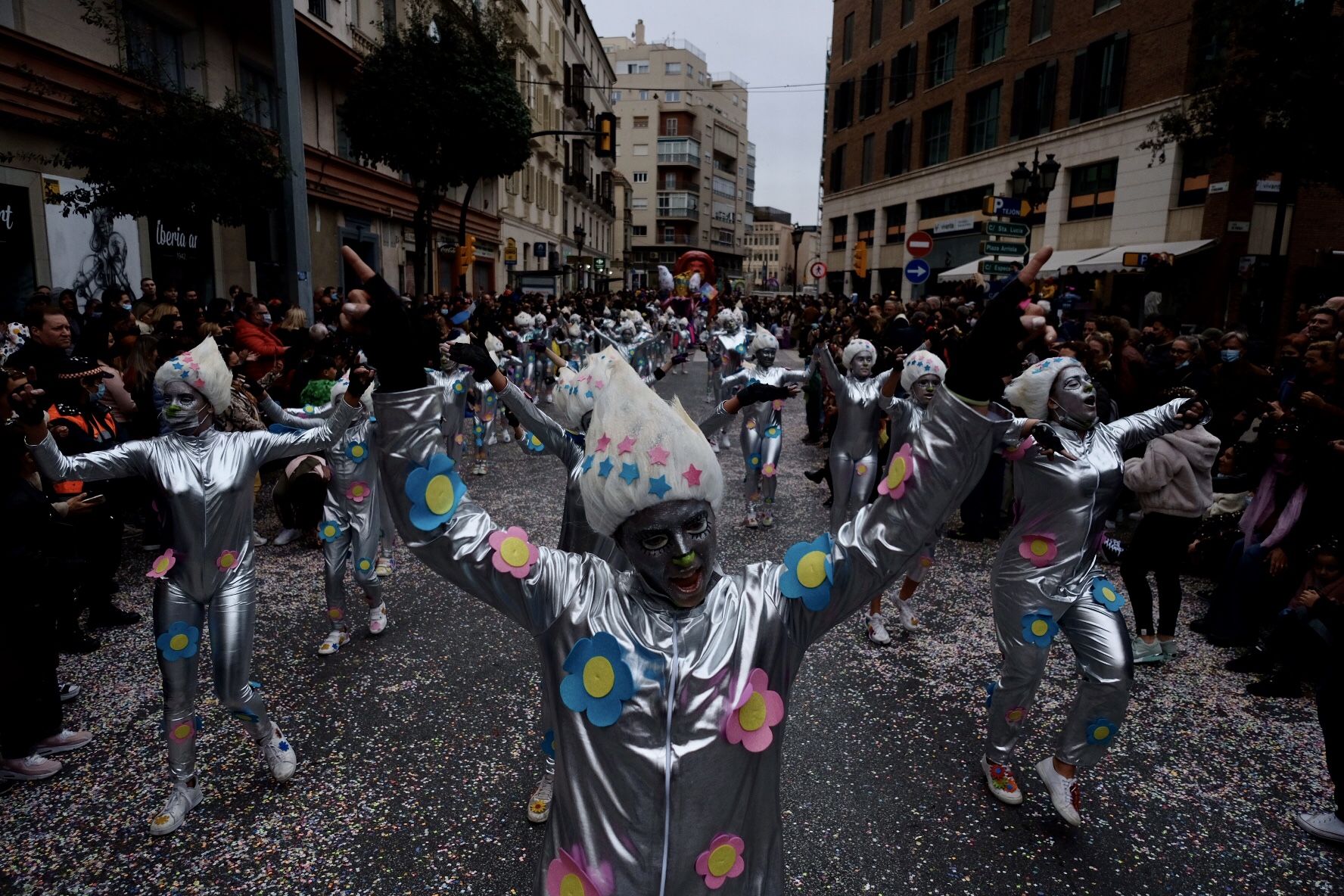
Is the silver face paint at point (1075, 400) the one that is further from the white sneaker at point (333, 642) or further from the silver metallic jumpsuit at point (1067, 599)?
the white sneaker at point (333, 642)

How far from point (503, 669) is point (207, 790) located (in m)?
1.68

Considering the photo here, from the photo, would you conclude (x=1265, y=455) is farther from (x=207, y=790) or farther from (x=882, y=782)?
(x=207, y=790)

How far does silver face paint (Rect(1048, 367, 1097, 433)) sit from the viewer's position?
354 cm

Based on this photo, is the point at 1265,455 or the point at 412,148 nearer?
the point at 1265,455

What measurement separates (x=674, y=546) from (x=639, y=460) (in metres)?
0.20

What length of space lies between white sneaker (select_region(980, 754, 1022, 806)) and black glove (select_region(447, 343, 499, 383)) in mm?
2936

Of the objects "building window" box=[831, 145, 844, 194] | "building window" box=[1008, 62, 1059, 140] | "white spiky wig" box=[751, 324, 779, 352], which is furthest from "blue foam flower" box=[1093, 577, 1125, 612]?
"building window" box=[831, 145, 844, 194]

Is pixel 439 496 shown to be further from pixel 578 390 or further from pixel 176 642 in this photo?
pixel 176 642

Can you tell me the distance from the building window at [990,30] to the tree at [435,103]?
18.9m

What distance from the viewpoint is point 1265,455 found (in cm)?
543

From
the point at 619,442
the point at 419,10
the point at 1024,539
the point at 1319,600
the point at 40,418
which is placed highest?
the point at 419,10

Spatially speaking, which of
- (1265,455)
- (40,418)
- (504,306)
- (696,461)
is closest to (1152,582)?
(1265,455)

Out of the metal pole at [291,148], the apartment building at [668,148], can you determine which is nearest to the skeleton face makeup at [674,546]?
the metal pole at [291,148]

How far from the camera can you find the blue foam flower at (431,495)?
5.53 feet
